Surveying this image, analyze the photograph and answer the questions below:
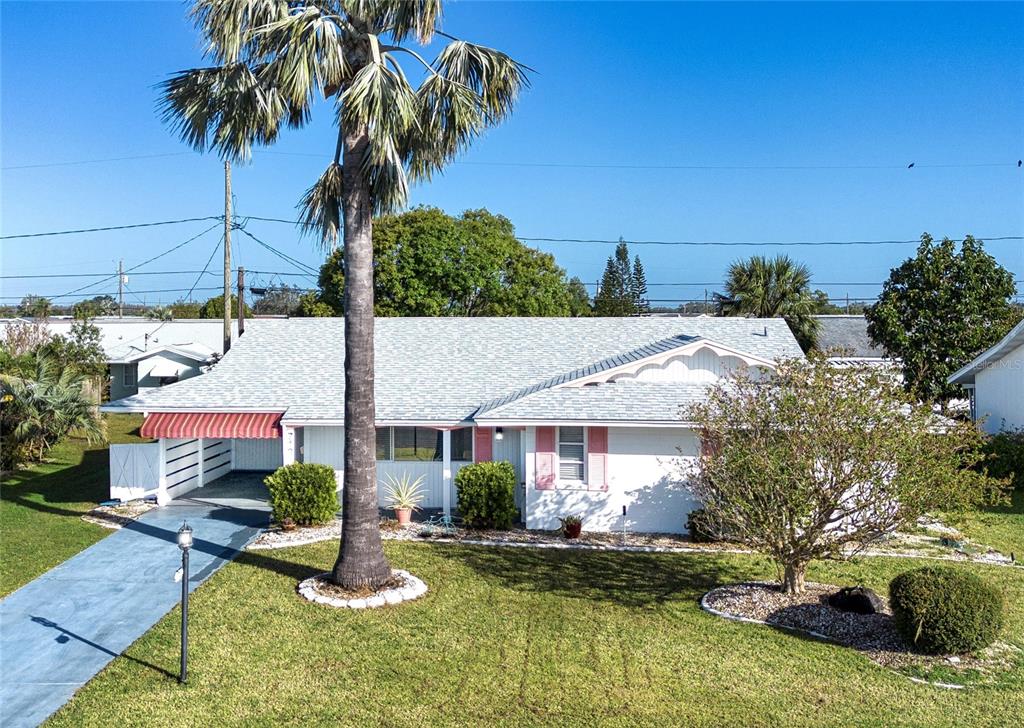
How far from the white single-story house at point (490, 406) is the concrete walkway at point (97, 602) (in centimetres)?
276

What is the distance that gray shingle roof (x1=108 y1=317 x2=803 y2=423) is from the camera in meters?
21.5

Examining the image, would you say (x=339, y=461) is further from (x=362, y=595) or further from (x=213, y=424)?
(x=362, y=595)

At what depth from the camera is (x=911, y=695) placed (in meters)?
10.2

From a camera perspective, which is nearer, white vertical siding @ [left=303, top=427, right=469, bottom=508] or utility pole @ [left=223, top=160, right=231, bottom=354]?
white vertical siding @ [left=303, top=427, right=469, bottom=508]

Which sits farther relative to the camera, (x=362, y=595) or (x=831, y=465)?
(x=362, y=595)

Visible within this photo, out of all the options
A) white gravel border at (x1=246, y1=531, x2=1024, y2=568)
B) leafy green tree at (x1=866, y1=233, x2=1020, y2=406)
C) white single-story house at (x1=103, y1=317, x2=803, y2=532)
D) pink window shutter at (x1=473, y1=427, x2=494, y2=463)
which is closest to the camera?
white gravel border at (x1=246, y1=531, x2=1024, y2=568)

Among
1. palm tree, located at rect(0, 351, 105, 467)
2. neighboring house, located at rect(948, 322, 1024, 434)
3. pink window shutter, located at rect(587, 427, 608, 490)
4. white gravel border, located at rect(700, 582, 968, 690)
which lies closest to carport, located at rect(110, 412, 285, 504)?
palm tree, located at rect(0, 351, 105, 467)

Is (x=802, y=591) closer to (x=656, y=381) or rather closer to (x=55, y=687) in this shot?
(x=656, y=381)

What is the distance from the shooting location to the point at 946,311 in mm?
31359

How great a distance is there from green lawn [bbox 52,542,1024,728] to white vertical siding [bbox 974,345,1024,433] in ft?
45.9

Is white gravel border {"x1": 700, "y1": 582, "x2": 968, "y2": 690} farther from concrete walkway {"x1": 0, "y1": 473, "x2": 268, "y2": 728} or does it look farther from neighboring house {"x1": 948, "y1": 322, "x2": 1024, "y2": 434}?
neighboring house {"x1": 948, "y1": 322, "x2": 1024, "y2": 434}

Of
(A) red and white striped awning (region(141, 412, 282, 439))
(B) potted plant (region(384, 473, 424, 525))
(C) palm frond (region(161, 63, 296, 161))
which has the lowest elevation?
(B) potted plant (region(384, 473, 424, 525))

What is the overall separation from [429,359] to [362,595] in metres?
11.4

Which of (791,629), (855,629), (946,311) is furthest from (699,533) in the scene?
(946,311)
